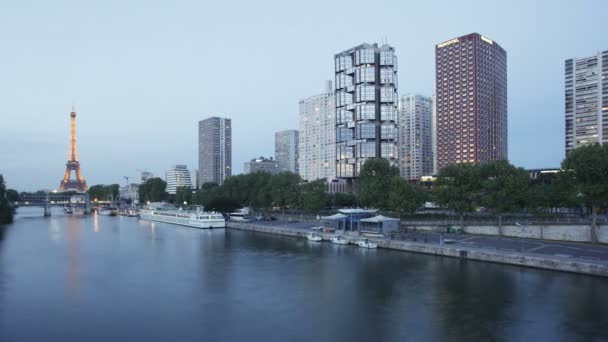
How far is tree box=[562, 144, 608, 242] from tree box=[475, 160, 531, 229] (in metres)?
8.04

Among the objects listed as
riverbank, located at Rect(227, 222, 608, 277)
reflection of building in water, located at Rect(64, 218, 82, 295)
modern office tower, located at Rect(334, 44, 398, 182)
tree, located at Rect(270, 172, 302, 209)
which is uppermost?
modern office tower, located at Rect(334, 44, 398, 182)

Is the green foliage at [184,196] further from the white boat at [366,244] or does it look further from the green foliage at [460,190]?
the green foliage at [460,190]

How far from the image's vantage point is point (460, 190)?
67.8 metres

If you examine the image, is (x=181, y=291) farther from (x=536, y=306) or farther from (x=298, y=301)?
(x=536, y=306)

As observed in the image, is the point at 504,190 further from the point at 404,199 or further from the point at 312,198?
the point at 312,198

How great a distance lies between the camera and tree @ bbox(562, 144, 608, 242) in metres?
54.2

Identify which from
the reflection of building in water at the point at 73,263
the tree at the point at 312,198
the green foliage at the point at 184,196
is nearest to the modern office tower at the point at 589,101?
the tree at the point at 312,198

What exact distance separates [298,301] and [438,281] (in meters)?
14.4

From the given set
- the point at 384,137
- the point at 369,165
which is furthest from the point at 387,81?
the point at 369,165

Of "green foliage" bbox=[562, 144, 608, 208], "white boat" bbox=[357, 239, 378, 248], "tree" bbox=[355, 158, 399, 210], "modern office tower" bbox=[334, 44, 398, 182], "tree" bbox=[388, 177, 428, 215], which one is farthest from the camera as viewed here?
"modern office tower" bbox=[334, 44, 398, 182]

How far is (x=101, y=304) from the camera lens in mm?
34188

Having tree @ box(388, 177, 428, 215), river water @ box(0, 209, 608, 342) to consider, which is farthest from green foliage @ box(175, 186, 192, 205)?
river water @ box(0, 209, 608, 342)

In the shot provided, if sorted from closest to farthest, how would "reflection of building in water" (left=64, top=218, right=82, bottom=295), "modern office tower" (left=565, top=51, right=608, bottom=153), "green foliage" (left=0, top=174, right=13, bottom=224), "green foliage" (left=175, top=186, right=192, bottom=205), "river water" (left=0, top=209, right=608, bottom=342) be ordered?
"river water" (left=0, top=209, right=608, bottom=342) → "reflection of building in water" (left=64, top=218, right=82, bottom=295) → "green foliage" (left=0, top=174, right=13, bottom=224) → "green foliage" (left=175, top=186, right=192, bottom=205) → "modern office tower" (left=565, top=51, right=608, bottom=153)

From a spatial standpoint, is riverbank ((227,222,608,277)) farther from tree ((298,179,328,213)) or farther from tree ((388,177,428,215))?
tree ((298,179,328,213))
